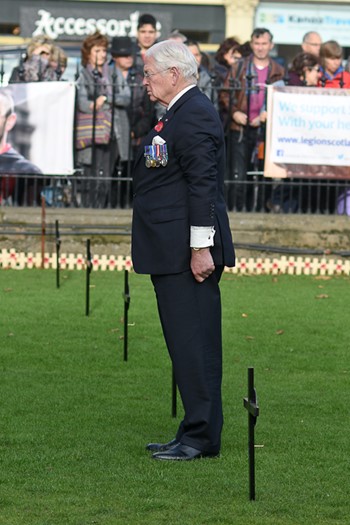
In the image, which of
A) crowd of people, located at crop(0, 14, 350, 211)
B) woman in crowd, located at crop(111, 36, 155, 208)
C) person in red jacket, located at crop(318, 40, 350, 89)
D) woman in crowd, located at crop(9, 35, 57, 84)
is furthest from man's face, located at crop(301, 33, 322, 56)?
woman in crowd, located at crop(9, 35, 57, 84)

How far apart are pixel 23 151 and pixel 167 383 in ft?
26.7

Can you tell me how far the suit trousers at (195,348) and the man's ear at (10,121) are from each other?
1019cm

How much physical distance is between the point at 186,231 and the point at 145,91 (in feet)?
33.8

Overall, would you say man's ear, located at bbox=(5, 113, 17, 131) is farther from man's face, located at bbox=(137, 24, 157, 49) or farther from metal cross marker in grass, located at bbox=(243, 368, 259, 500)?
metal cross marker in grass, located at bbox=(243, 368, 259, 500)

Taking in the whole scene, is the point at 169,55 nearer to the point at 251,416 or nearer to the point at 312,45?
the point at 251,416

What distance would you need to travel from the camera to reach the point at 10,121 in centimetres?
1764

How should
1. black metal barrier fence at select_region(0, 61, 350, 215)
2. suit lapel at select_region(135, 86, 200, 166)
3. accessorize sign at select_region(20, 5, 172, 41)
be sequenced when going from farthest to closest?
accessorize sign at select_region(20, 5, 172, 41), black metal barrier fence at select_region(0, 61, 350, 215), suit lapel at select_region(135, 86, 200, 166)

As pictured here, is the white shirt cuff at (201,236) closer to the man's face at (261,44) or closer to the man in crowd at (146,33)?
the man's face at (261,44)

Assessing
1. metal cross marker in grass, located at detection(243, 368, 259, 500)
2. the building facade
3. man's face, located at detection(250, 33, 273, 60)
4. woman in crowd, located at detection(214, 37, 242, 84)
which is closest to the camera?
metal cross marker in grass, located at detection(243, 368, 259, 500)

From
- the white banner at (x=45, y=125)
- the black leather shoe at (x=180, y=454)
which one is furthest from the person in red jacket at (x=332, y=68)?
the black leather shoe at (x=180, y=454)

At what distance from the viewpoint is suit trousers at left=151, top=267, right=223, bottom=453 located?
25.2 ft

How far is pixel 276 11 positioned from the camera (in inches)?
1608

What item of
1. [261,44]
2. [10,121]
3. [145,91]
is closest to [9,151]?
[10,121]

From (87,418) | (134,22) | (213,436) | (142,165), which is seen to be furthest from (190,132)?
(134,22)
